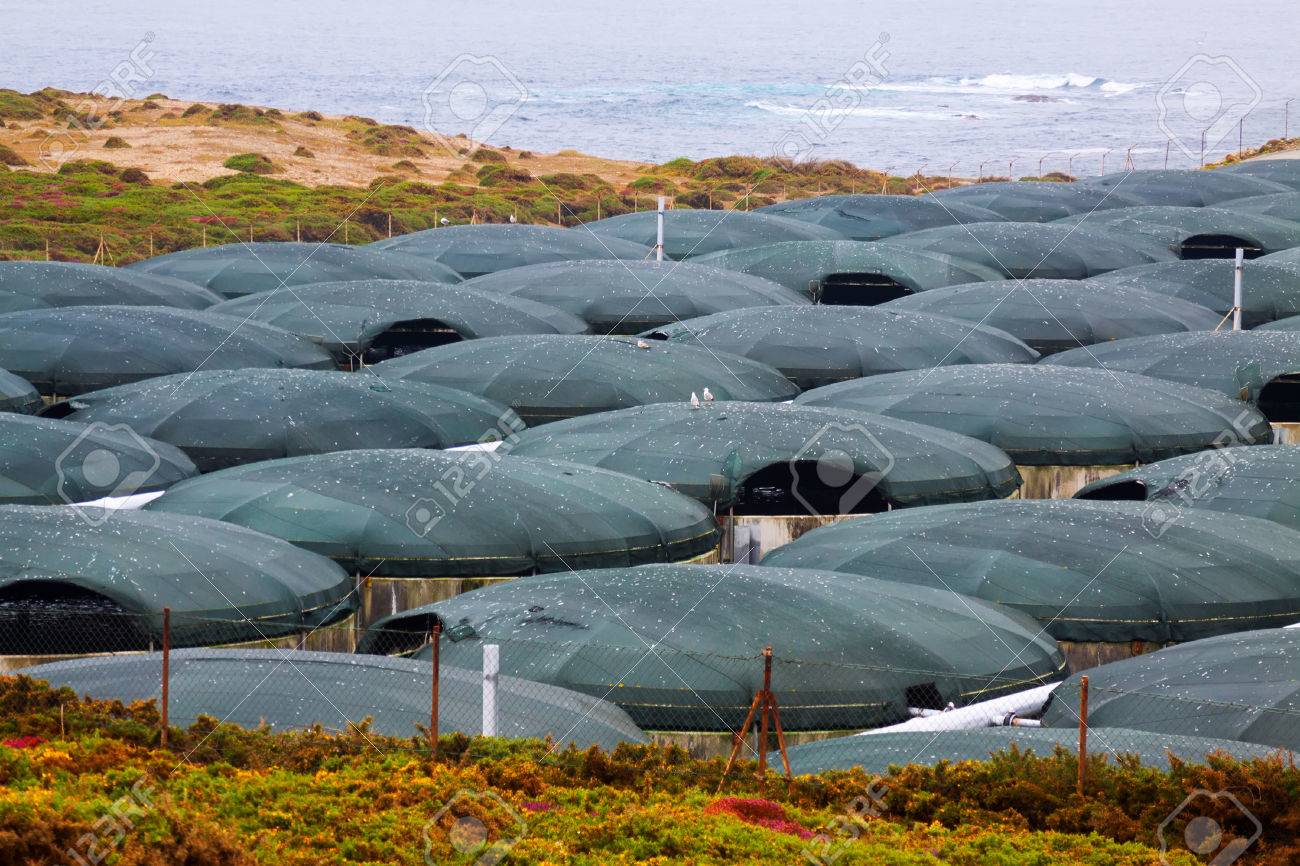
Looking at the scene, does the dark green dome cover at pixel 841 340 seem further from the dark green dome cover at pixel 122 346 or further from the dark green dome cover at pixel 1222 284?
the dark green dome cover at pixel 122 346

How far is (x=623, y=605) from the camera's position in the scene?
84.7 ft

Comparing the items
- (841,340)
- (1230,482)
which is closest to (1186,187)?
(841,340)

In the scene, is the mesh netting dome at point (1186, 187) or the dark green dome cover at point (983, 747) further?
the mesh netting dome at point (1186, 187)

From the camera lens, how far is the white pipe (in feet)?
78.1

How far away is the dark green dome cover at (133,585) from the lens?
86.1 feet

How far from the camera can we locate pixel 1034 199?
3398 inches

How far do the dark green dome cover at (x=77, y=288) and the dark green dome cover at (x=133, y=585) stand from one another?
25.1m

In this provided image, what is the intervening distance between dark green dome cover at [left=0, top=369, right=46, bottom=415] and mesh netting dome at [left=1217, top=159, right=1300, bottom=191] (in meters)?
68.0

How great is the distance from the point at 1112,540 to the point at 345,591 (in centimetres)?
1196

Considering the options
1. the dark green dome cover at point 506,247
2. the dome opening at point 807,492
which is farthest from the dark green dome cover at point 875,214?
the dome opening at point 807,492

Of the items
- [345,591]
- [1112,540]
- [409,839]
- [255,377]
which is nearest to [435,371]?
[255,377]

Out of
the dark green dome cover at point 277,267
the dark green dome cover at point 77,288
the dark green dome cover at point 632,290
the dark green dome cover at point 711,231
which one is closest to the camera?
the dark green dome cover at point 77,288

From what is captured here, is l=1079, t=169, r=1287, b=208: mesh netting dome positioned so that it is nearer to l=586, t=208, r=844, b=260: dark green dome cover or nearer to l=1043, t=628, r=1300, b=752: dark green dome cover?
l=586, t=208, r=844, b=260: dark green dome cover

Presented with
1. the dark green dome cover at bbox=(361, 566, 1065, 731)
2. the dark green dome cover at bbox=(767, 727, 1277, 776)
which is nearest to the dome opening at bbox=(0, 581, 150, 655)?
the dark green dome cover at bbox=(361, 566, 1065, 731)
